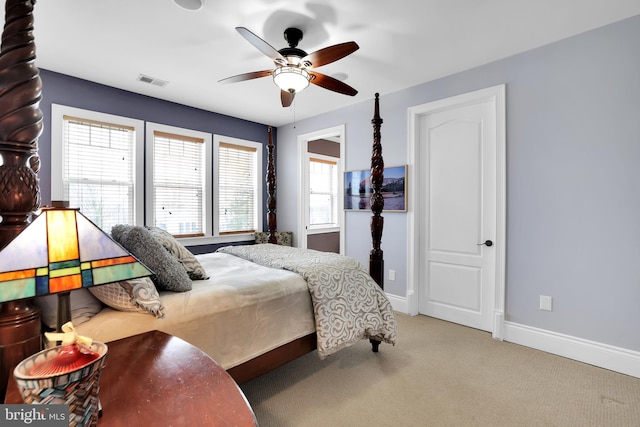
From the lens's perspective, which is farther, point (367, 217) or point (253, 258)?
point (367, 217)

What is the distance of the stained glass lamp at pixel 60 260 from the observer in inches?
30.3

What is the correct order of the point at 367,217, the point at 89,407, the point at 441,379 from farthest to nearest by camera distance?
the point at 367,217
the point at 441,379
the point at 89,407

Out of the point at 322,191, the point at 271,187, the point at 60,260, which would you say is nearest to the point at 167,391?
the point at 60,260

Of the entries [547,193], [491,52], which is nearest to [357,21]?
[491,52]

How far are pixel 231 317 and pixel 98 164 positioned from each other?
Result: 299 centimetres

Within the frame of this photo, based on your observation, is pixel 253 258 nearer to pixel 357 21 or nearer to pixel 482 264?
pixel 357 21

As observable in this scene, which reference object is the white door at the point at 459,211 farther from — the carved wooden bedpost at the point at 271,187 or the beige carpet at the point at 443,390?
the carved wooden bedpost at the point at 271,187

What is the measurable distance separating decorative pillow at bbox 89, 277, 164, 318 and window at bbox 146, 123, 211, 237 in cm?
272

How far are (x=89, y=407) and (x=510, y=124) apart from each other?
139 inches

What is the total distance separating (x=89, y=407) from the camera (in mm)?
711

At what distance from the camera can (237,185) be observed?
492 cm

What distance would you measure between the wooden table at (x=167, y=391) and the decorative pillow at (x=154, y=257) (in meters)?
0.58

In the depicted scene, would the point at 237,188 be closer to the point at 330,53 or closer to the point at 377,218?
the point at 377,218

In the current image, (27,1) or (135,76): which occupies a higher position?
(135,76)
